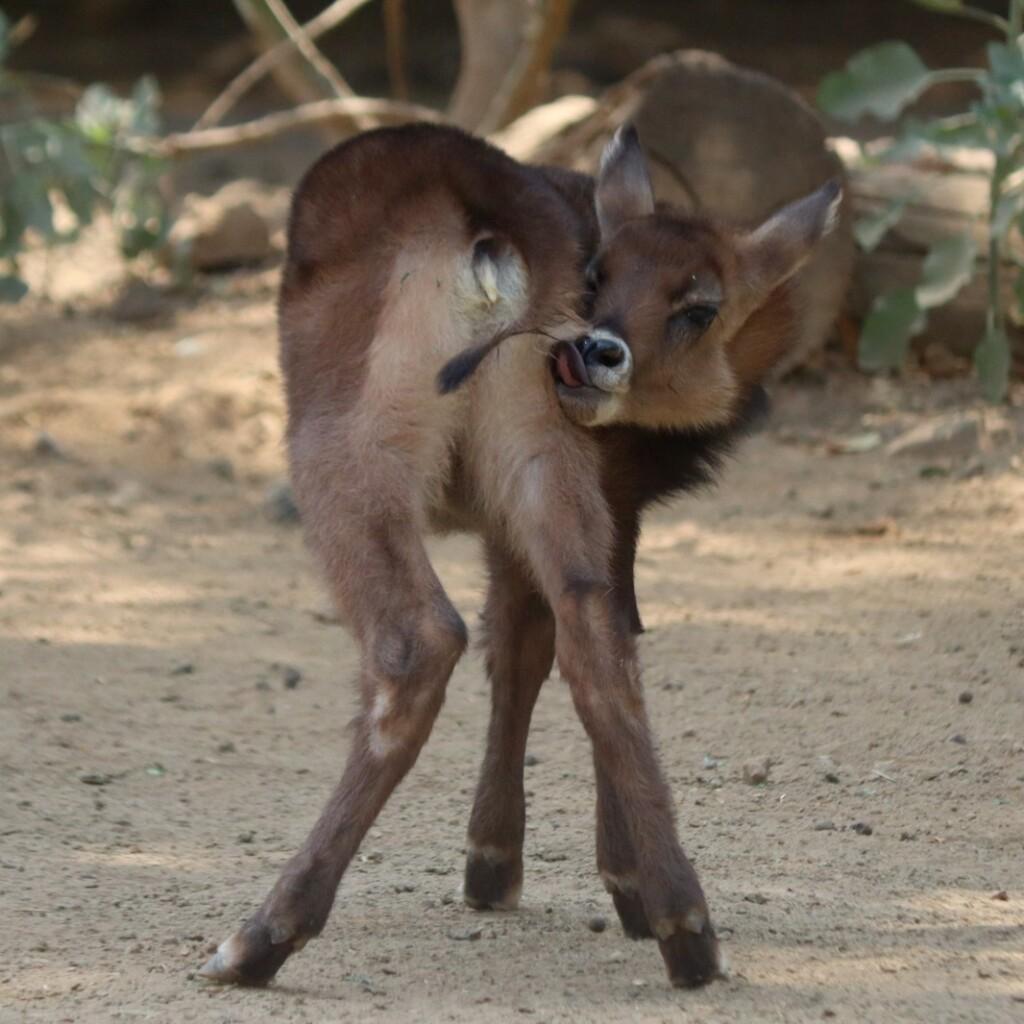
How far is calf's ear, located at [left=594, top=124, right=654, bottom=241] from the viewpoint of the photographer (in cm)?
395

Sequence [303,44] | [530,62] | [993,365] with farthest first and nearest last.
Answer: [303,44] → [530,62] → [993,365]

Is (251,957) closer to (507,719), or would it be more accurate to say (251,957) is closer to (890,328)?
(507,719)

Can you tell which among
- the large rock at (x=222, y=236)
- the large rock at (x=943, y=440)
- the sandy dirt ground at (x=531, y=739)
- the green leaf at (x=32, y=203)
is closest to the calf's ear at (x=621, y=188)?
the sandy dirt ground at (x=531, y=739)

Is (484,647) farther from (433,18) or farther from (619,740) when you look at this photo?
(433,18)

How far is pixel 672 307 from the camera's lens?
3.74 metres

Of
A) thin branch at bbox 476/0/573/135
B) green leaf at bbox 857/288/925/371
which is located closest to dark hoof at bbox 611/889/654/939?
green leaf at bbox 857/288/925/371

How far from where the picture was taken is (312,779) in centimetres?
510

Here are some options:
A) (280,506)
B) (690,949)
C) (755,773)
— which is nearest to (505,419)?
(690,949)

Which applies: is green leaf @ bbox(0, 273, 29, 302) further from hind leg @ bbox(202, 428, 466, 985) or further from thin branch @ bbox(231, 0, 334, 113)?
hind leg @ bbox(202, 428, 466, 985)

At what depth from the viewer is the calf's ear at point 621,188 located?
395 centimetres

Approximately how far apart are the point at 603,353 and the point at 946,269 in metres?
4.25

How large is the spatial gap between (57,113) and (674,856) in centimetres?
1334

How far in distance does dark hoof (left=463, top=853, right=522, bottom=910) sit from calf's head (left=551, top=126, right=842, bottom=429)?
1139 millimetres

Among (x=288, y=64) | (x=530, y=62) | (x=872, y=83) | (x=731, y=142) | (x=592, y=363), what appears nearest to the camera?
(x=592, y=363)
